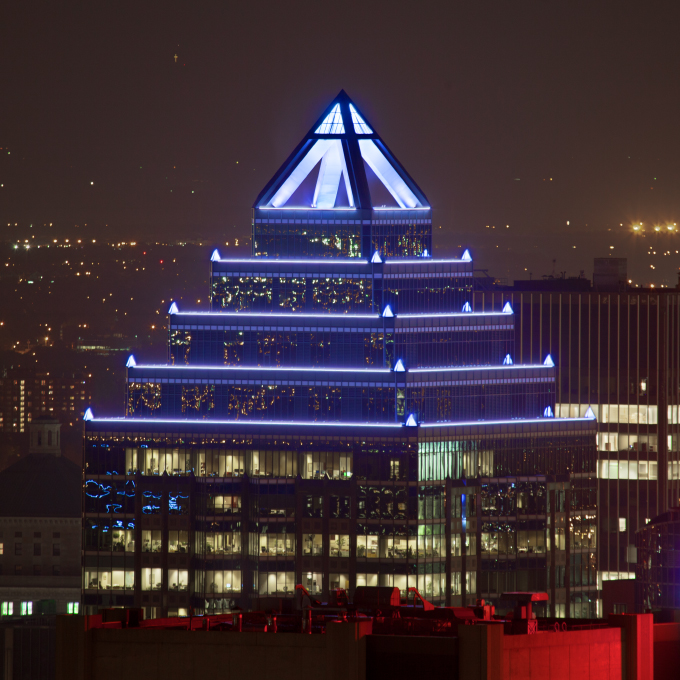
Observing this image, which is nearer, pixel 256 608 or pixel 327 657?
pixel 327 657

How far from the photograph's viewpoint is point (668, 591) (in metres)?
176

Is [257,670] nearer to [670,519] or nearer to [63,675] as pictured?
[63,675]

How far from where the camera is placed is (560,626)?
404 ft

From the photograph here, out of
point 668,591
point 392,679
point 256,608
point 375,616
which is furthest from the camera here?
point 668,591

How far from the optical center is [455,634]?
11431 centimetres

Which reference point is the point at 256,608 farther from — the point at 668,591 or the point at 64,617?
the point at 668,591

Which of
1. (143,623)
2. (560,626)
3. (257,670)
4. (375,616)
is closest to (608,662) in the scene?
(560,626)

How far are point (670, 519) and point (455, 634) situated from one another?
70200 millimetres

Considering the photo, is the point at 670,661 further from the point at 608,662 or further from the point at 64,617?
the point at 64,617

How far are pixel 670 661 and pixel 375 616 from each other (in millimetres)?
19975

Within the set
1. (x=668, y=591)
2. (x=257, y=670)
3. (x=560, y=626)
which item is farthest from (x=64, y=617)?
(x=668, y=591)

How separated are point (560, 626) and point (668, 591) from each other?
55.3m

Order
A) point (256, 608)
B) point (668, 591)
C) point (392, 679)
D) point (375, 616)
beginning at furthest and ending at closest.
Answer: point (668, 591), point (256, 608), point (375, 616), point (392, 679)

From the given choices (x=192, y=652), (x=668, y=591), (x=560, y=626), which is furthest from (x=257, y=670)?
(x=668, y=591)
